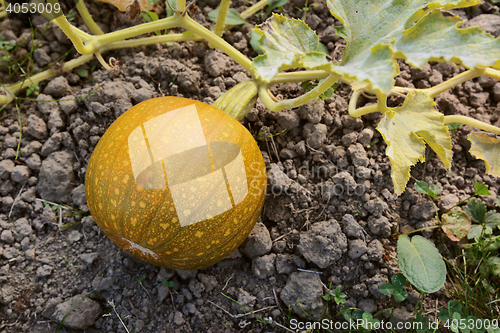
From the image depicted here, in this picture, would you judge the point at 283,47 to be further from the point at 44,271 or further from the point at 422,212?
the point at 44,271

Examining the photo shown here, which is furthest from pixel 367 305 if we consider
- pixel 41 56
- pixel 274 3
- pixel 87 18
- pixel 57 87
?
pixel 41 56

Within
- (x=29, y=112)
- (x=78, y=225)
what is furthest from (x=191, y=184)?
(x=29, y=112)

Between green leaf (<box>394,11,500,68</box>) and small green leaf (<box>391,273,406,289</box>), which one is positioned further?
small green leaf (<box>391,273,406,289</box>)

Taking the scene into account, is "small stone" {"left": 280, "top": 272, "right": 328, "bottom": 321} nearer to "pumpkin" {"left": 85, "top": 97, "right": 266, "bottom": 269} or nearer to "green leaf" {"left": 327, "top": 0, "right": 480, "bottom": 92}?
"pumpkin" {"left": 85, "top": 97, "right": 266, "bottom": 269}

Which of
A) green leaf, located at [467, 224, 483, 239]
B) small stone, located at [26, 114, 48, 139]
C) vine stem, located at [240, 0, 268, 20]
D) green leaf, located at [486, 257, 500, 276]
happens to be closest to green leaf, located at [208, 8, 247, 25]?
vine stem, located at [240, 0, 268, 20]

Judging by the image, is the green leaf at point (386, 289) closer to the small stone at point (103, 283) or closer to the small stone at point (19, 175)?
the small stone at point (103, 283)

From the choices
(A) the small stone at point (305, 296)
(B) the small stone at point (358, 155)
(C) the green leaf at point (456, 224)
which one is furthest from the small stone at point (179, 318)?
(C) the green leaf at point (456, 224)
